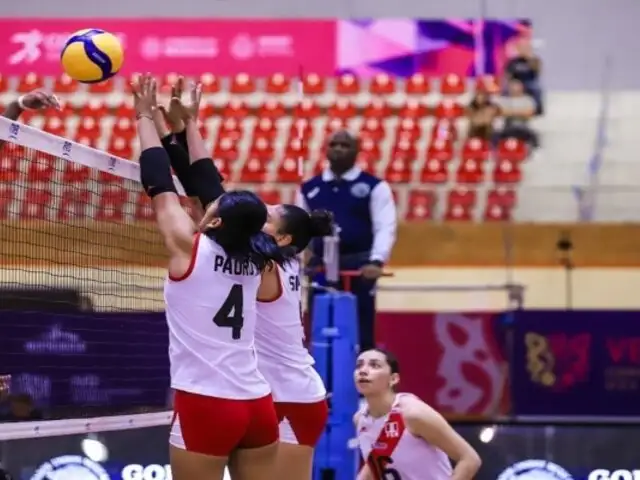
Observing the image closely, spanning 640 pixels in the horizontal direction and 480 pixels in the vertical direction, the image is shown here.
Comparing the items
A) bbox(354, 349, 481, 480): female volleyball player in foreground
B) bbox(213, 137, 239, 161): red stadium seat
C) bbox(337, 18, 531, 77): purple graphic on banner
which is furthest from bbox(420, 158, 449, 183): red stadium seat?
bbox(354, 349, 481, 480): female volleyball player in foreground

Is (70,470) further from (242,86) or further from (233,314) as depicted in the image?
(242,86)

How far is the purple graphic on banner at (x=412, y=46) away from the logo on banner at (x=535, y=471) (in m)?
8.23

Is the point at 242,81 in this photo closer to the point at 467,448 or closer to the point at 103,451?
the point at 103,451

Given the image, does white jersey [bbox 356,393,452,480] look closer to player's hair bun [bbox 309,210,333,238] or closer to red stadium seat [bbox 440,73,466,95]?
player's hair bun [bbox 309,210,333,238]

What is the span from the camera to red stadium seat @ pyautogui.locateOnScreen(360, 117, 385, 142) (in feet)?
52.7

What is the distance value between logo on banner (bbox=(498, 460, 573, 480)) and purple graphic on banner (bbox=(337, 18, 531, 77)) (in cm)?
823

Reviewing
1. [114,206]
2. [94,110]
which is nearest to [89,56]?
[114,206]

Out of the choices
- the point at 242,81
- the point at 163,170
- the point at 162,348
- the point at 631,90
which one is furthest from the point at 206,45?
the point at 163,170

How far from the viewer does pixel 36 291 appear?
891cm

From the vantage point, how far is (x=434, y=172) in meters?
15.5

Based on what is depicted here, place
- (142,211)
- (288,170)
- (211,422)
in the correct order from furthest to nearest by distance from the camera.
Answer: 1. (288,170)
2. (142,211)
3. (211,422)

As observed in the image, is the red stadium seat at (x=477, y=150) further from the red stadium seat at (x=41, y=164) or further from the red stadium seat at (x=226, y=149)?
the red stadium seat at (x=41, y=164)

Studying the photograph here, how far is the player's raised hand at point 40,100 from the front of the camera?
237 inches

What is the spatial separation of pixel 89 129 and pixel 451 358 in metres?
7.61
